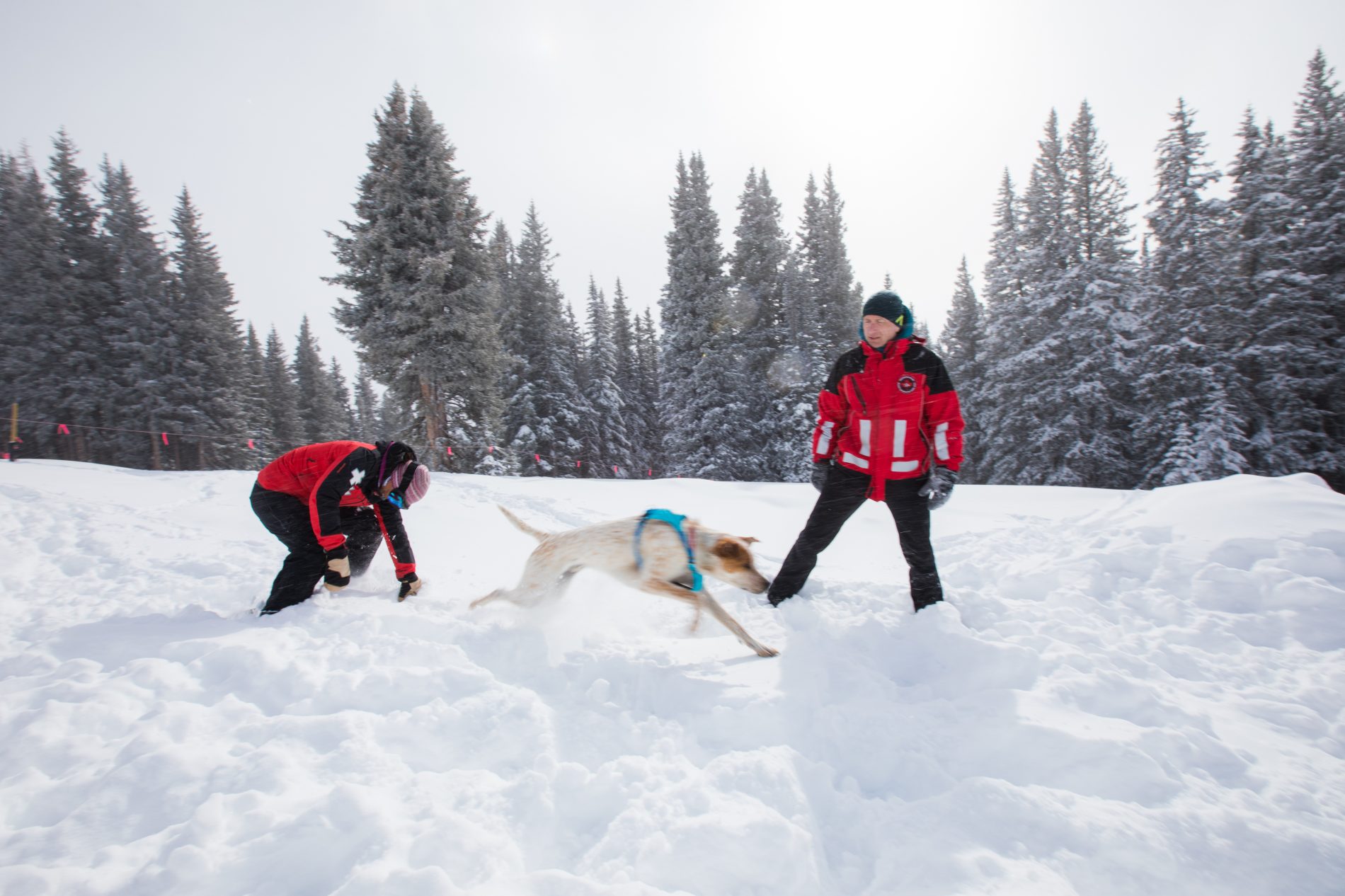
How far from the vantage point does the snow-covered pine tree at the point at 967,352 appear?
22406mm

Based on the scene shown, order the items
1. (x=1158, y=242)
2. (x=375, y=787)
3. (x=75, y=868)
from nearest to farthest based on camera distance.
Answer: (x=75, y=868) < (x=375, y=787) < (x=1158, y=242)

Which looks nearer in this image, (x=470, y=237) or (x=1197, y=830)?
(x=1197, y=830)

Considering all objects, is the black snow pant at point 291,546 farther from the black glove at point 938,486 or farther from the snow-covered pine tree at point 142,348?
the snow-covered pine tree at point 142,348

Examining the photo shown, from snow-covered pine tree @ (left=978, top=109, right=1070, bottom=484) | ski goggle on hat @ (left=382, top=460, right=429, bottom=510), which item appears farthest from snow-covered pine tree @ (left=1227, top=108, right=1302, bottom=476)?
ski goggle on hat @ (left=382, top=460, right=429, bottom=510)

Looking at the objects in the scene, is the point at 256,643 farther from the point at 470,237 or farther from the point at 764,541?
the point at 470,237

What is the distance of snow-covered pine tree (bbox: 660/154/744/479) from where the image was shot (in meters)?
18.2

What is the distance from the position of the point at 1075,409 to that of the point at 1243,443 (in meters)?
3.68

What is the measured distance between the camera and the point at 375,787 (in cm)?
174

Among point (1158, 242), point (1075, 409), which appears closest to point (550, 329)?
point (1075, 409)

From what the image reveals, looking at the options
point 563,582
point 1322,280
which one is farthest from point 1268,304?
point 563,582

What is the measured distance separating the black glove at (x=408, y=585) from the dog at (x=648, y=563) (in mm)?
708

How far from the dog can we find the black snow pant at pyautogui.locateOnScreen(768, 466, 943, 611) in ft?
0.70

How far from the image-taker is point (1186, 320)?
46.6ft

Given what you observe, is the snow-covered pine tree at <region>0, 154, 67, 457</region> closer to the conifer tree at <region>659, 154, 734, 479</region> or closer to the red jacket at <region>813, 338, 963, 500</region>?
the conifer tree at <region>659, 154, 734, 479</region>
